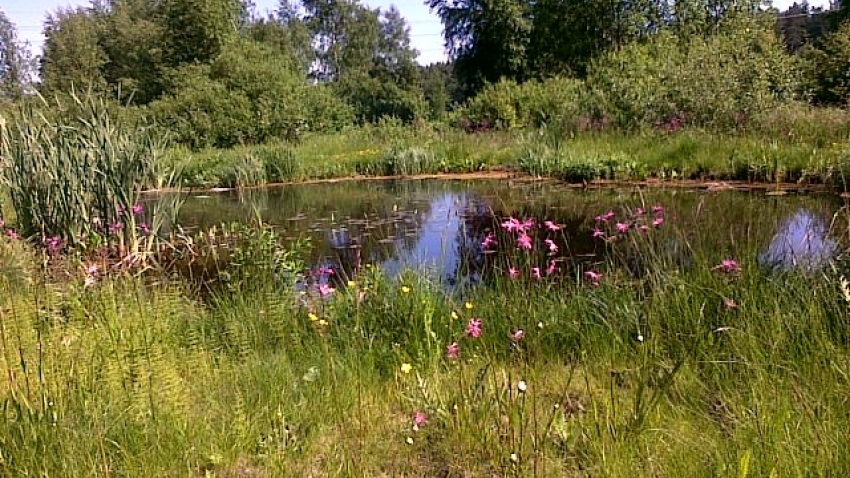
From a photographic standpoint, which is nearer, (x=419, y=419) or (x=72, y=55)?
(x=419, y=419)

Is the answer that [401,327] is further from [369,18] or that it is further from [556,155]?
[369,18]

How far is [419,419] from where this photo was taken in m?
2.04

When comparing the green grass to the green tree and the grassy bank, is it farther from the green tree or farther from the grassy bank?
the green tree

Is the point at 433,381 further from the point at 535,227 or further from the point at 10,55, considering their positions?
the point at 10,55

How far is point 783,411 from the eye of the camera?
1.80 m

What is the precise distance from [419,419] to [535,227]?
11.8ft

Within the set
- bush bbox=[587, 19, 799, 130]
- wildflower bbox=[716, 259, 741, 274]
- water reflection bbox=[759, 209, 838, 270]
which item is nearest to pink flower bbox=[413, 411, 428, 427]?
wildflower bbox=[716, 259, 741, 274]

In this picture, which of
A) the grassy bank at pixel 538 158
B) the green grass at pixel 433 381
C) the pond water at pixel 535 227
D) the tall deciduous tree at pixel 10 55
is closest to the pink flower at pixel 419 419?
the green grass at pixel 433 381

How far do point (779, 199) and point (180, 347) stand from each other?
6.60 meters

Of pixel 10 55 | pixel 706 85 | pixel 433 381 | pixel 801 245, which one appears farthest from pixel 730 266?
pixel 10 55

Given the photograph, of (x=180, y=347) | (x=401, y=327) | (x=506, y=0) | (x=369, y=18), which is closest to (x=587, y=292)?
(x=401, y=327)

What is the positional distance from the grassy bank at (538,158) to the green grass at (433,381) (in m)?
4.17

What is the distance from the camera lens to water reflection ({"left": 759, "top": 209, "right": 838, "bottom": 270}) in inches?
124

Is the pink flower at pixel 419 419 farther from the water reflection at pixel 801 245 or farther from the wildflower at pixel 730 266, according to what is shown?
the water reflection at pixel 801 245
